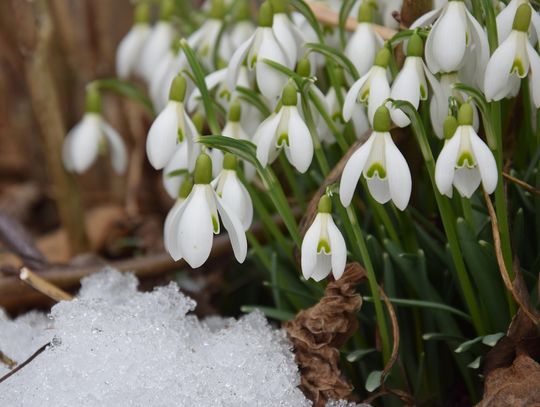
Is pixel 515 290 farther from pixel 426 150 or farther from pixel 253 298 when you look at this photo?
pixel 253 298

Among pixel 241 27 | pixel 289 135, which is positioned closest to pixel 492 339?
pixel 289 135

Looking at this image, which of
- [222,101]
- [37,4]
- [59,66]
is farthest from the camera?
[59,66]

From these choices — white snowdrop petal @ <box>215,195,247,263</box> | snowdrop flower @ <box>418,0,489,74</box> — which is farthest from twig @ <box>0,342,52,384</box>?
snowdrop flower @ <box>418,0,489,74</box>

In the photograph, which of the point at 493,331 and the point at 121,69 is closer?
the point at 493,331

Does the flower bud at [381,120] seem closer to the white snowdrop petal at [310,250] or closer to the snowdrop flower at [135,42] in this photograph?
the white snowdrop petal at [310,250]

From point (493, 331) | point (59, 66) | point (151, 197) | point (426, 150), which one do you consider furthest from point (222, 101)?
point (59, 66)

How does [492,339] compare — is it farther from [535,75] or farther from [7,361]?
[7,361]
